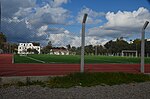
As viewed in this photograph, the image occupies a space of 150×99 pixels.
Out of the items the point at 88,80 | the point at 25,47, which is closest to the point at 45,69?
the point at 88,80

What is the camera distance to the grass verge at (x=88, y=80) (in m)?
9.95

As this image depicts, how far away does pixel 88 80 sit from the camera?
35.2 ft

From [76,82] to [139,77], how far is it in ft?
10.9

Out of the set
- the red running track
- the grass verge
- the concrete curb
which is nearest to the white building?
the red running track

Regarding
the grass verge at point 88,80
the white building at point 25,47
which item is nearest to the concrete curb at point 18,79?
the grass verge at point 88,80

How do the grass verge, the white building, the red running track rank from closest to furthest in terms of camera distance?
1. the grass verge
2. the red running track
3. the white building

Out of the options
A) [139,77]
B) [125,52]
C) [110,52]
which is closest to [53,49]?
[110,52]

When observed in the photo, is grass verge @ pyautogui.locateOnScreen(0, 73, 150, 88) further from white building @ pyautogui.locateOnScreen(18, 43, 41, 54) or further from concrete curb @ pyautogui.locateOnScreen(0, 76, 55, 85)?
white building @ pyautogui.locateOnScreen(18, 43, 41, 54)

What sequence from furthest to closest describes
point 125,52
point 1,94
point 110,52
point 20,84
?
point 110,52
point 125,52
point 20,84
point 1,94

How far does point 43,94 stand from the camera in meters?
7.78

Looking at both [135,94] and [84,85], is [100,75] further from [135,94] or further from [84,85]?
[135,94]

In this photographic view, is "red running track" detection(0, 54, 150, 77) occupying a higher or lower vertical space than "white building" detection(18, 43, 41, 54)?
lower

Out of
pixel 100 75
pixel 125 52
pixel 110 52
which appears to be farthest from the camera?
pixel 110 52

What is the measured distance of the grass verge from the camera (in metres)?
9.95
